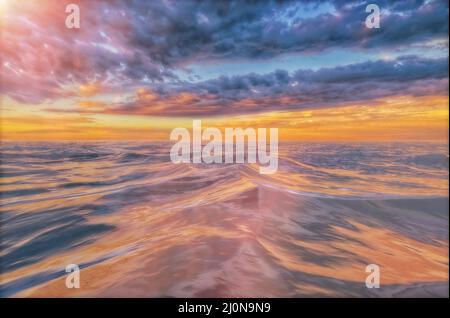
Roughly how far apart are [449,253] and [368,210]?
1753 millimetres

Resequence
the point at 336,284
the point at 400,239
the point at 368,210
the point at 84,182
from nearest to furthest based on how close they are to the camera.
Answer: the point at 336,284, the point at 400,239, the point at 368,210, the point at 84,182

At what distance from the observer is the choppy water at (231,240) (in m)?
2.70

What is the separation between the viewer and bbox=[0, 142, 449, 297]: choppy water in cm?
270

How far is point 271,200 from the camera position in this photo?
233 inches

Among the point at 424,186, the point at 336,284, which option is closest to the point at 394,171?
the point at 424,186

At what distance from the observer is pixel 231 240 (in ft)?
12.0

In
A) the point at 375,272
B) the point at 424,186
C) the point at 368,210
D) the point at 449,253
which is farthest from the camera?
the point at 424,186

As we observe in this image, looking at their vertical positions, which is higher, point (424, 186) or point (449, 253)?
point (424, 186)

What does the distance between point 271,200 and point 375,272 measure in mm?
2994
